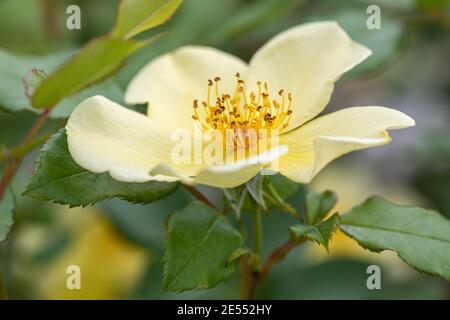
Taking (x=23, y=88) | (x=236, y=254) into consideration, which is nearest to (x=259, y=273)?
(x=236, y=254)

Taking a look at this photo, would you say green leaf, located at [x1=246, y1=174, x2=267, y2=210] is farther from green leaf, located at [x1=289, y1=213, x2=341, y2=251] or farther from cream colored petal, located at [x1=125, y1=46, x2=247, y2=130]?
cream colored petal, located at [x1=125, y1=46, x2=247, y2=130]

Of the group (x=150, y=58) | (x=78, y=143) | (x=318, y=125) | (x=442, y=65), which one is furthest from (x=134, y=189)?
(x=442, y=65)

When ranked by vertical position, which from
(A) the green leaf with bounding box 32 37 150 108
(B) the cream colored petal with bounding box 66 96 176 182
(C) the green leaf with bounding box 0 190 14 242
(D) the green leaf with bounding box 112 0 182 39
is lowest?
(C) the green leaf with bounding box 0 190 14 242

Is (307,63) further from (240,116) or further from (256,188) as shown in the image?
(256,188)

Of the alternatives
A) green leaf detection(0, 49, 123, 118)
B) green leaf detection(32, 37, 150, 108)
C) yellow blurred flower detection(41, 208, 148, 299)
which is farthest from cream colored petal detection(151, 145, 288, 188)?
yellow blurred flower detection(41, 208, 148, 299)

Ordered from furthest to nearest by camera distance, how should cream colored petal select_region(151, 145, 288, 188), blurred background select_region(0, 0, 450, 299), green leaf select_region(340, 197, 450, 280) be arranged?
blurred background select_region(0, 0, 450, 299) < green leaf select_region(340, 197, 450, 280) < cream colored petal select_region(151, 145, 288, 188)

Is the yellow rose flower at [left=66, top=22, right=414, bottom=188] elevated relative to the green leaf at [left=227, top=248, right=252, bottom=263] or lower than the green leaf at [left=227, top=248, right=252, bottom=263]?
elevated
